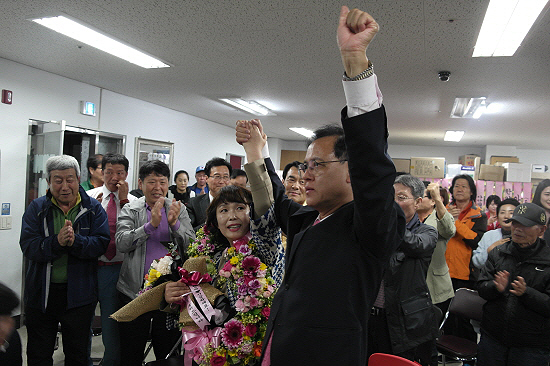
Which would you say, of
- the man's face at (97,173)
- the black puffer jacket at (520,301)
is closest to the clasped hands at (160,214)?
the man's face at (97,173)

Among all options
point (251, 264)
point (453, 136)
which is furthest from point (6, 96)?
point (453, 136)

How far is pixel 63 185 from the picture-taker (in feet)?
9.13

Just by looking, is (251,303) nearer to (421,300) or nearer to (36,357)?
(421,300)

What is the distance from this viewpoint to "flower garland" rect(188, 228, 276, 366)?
170 cm

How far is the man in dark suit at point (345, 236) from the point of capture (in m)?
0.94

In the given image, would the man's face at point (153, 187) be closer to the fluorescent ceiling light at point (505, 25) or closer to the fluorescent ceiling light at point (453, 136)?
the fluorescent ceiling light at point (505, 25)

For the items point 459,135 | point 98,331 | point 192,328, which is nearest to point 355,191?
point 192,328

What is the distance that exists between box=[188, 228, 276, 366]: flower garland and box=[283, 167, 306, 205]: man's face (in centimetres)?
150

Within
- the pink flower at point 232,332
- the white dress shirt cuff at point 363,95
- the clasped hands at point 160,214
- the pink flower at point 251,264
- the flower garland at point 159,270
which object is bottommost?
the pink flower at point 232,332

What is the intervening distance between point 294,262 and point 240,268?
72 centimetres

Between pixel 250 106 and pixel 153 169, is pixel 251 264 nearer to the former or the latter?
pixel 153 169

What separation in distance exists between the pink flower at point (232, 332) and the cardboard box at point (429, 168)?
7002 millimetres

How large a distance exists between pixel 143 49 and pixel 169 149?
366 cm

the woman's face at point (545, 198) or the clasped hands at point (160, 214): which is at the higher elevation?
the woman's face at point (545, 198)
